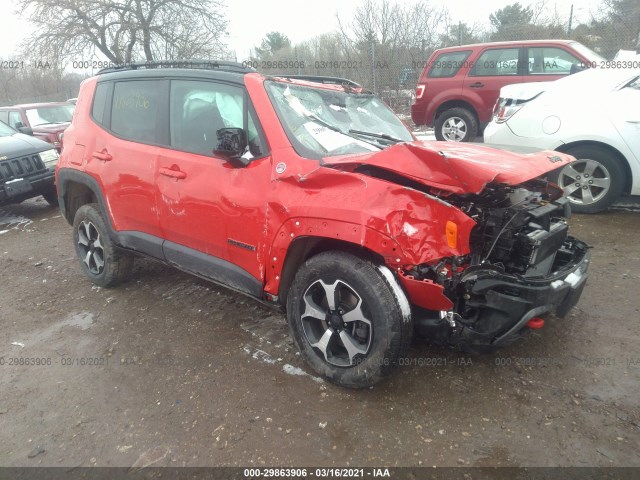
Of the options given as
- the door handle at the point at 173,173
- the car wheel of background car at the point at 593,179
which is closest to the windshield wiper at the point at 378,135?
the door handle at the point at 173,173

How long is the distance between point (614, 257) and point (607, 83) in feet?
7.19

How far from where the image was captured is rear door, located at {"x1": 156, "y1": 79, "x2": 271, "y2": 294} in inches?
107

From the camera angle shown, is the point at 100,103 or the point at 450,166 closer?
the point at 450,166

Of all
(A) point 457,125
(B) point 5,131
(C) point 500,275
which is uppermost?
(B) point 5,131

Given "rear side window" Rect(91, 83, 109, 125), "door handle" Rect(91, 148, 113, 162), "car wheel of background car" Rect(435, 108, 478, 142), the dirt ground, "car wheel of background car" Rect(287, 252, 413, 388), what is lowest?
the dirt ground

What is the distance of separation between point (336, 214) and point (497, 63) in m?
7.45

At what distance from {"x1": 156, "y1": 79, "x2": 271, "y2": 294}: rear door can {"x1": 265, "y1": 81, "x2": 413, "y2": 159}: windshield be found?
8.7 inches

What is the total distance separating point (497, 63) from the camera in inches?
324

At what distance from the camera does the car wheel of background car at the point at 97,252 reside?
3.96 metres

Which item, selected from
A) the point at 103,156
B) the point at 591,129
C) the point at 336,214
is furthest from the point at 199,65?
the point at 591,129

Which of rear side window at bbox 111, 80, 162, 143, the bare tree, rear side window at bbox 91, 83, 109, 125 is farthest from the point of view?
the bare tree

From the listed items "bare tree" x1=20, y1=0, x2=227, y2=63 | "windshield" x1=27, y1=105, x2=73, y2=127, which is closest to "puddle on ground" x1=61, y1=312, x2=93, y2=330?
"windshield" x1=27, y1=105, x2=73, y2=127

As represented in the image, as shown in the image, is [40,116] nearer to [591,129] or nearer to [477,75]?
[477,75]

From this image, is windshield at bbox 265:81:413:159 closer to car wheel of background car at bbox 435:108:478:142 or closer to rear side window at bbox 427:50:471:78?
car wheel of background car at bbox 435:108:478:142
